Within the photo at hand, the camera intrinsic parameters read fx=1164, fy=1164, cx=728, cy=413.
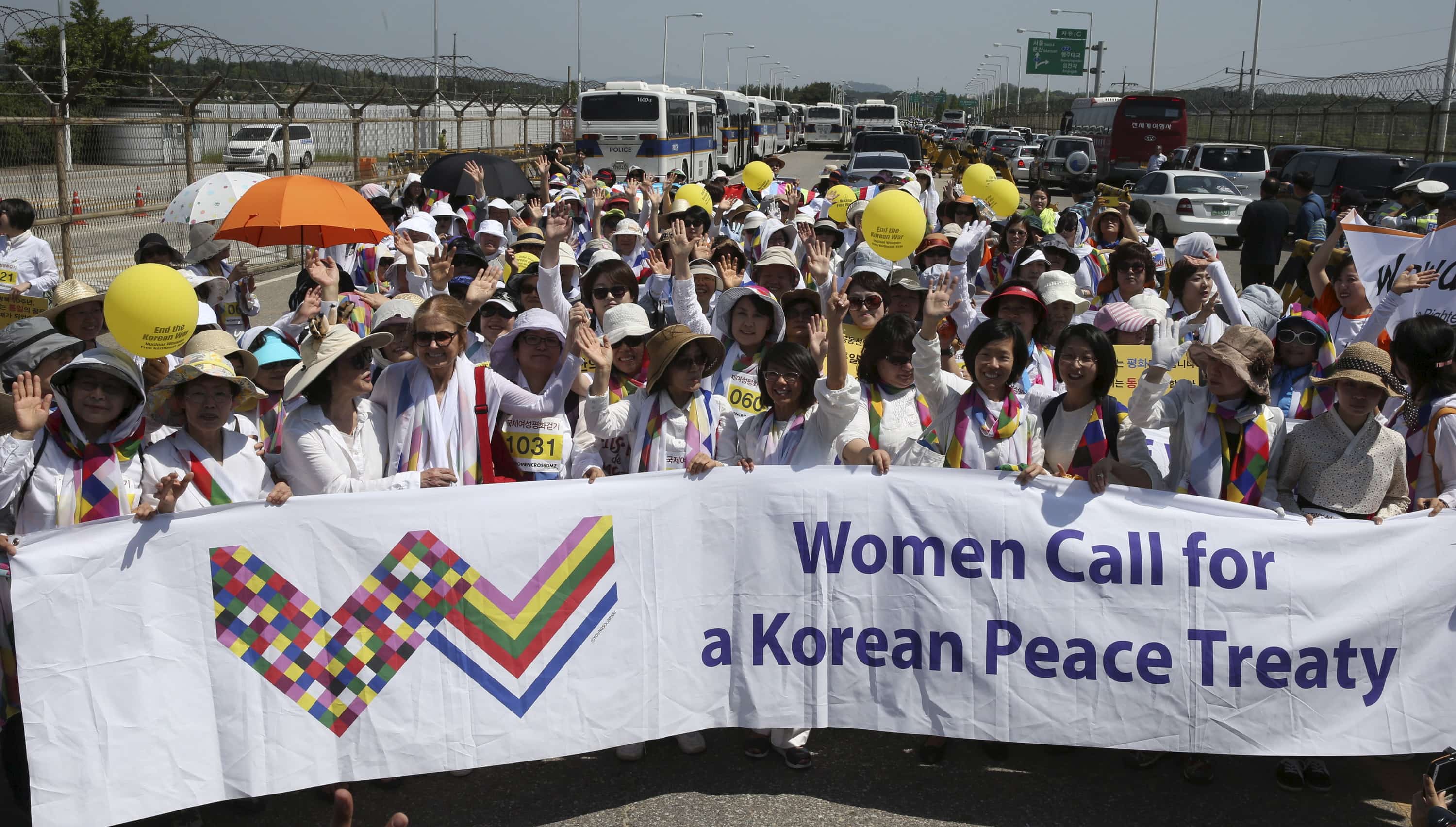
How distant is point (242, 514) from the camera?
3.82 meters

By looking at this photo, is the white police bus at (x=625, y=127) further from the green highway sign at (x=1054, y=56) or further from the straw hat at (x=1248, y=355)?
the green highway sign at (x=1054, y=56)

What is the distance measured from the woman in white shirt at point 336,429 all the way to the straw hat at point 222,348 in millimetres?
637

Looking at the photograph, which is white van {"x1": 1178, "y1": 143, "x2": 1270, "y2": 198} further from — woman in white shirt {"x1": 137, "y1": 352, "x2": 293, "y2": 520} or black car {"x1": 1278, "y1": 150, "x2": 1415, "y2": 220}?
woman in white shirt {"x1": 137, "y1": 352, "x2": 293, "y2": 520}

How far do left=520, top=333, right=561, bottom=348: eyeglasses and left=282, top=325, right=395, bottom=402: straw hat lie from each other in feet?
2.31

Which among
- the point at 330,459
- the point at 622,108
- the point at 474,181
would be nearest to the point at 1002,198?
the point at 474,181

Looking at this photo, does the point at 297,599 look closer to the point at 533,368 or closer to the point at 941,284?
the point at 533,368

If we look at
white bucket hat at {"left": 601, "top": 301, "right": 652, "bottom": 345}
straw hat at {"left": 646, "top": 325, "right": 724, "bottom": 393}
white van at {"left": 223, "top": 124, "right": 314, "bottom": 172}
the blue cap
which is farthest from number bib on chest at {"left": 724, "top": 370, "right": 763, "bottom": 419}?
white van at {"left": 223, "top": 124, "right": 314, "bottom": 172}

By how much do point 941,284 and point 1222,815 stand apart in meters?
2.22

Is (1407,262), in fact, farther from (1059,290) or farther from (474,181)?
(474,181)

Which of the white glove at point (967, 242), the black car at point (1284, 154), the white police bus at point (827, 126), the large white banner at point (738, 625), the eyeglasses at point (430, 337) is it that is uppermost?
the white police bus at point (827, 126)

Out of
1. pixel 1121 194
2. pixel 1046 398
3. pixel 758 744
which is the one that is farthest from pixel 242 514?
pixel 1121 194

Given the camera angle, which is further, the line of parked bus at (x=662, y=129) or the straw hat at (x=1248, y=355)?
the line of parked bus at (x=662, y=129)

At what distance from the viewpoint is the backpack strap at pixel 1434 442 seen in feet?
14.0

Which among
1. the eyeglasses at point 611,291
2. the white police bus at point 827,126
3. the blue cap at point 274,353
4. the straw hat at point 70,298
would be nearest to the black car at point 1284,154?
the eyeglasses at point 611,291
